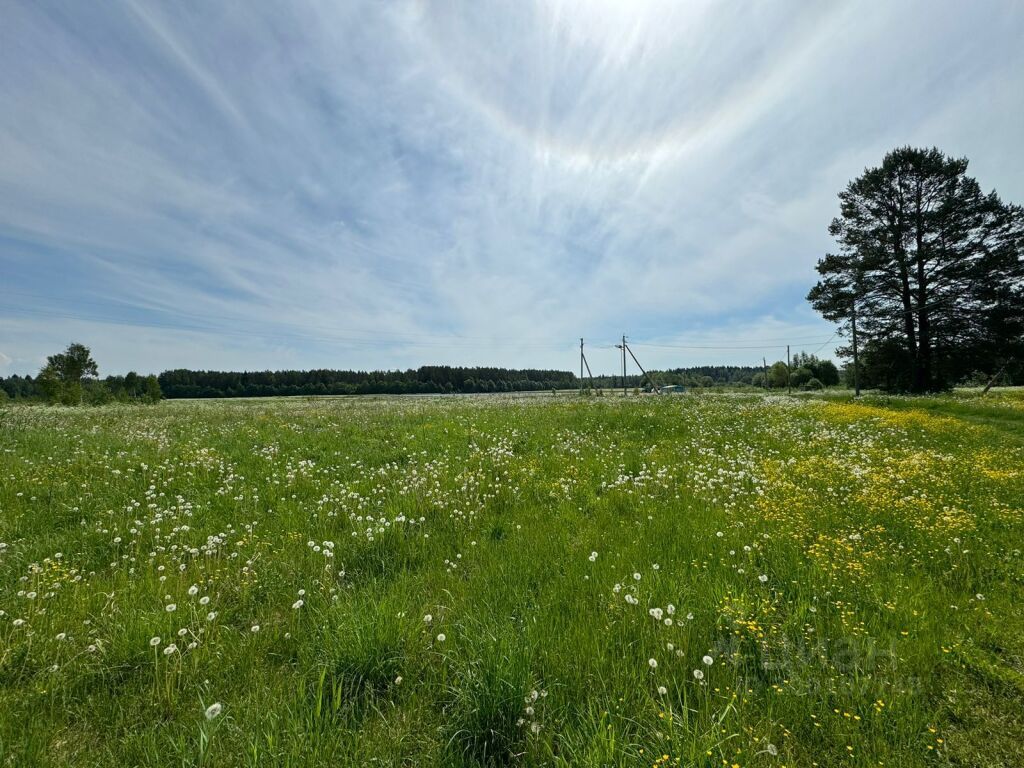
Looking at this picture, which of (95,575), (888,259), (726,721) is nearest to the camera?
(726,721)

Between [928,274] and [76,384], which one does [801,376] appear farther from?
[76,384]

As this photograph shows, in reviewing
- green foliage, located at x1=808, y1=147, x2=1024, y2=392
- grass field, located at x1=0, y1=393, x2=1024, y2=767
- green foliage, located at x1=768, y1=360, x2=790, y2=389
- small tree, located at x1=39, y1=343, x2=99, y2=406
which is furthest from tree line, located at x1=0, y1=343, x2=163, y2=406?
green foliage, located at x1=768, y1=360, x2=790, y2=389

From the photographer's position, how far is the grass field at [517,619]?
2320 millimetres

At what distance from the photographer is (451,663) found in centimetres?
286

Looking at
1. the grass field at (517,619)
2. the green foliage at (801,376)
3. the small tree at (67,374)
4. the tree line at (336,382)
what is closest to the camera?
the grass field at (517,619)

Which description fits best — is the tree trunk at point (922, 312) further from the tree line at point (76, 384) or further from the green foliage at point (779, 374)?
the tree line at point (76, 384)

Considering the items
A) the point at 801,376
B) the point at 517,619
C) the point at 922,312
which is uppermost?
the point at 922,312

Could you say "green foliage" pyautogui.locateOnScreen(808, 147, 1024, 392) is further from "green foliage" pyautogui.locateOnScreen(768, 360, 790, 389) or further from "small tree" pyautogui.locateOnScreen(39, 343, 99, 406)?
"small tree" pyautogui.locateOnScreen(39, 343, 99, 406)

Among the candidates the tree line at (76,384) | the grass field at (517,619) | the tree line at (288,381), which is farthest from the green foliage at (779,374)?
the tree line at (76,384)

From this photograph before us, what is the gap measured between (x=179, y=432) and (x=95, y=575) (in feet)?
37.0

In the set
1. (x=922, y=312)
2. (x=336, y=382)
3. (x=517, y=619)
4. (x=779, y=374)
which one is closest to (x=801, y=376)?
(x=779, y=374)

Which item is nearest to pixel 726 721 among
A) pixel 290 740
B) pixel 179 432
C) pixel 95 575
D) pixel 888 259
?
pixel 290 740

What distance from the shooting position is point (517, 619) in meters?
3.50

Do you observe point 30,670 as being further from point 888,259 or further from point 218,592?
point 888,259
